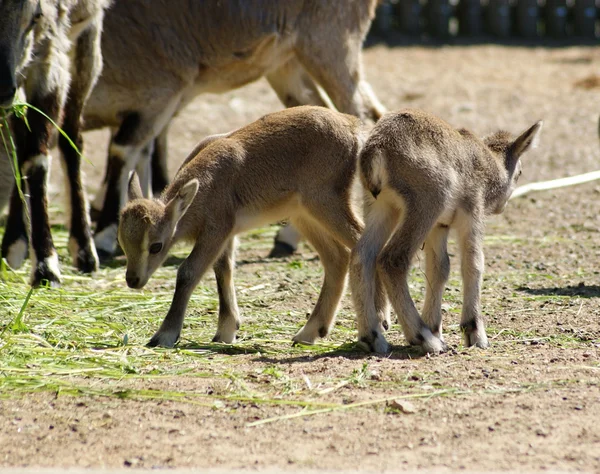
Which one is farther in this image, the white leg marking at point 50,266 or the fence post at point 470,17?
the fence post at point 470,17

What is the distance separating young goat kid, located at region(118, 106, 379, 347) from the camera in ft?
19.9

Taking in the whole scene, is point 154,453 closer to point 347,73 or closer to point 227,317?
point 227,317

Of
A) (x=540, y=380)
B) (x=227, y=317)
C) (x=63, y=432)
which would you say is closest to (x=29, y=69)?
(x=227, y=317)

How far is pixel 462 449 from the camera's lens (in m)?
4.27

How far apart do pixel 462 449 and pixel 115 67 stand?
20.2ft

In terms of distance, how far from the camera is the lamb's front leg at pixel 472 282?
5930mm

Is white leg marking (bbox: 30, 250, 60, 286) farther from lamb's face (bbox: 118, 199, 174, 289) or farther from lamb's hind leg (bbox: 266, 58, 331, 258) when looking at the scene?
lamb's hind leg (bbox: 266, 58, 331, 258)

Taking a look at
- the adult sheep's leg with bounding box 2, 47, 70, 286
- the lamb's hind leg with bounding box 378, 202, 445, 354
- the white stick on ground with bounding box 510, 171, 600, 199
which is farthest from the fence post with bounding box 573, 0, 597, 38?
the lamb's hind leg with bounding box 378, 202, 445, 354

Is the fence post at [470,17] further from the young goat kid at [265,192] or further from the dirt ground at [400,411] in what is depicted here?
the young goat kid at [265,192]

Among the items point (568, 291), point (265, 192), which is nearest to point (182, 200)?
point (265, 192)

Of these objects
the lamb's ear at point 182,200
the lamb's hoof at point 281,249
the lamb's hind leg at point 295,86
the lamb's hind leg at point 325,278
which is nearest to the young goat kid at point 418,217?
the lamb's hind leg at point 325,278

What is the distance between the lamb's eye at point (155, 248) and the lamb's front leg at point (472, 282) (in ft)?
5.40

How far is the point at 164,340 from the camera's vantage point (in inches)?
232

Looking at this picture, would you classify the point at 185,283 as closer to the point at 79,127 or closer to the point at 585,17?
the point at 79,127
